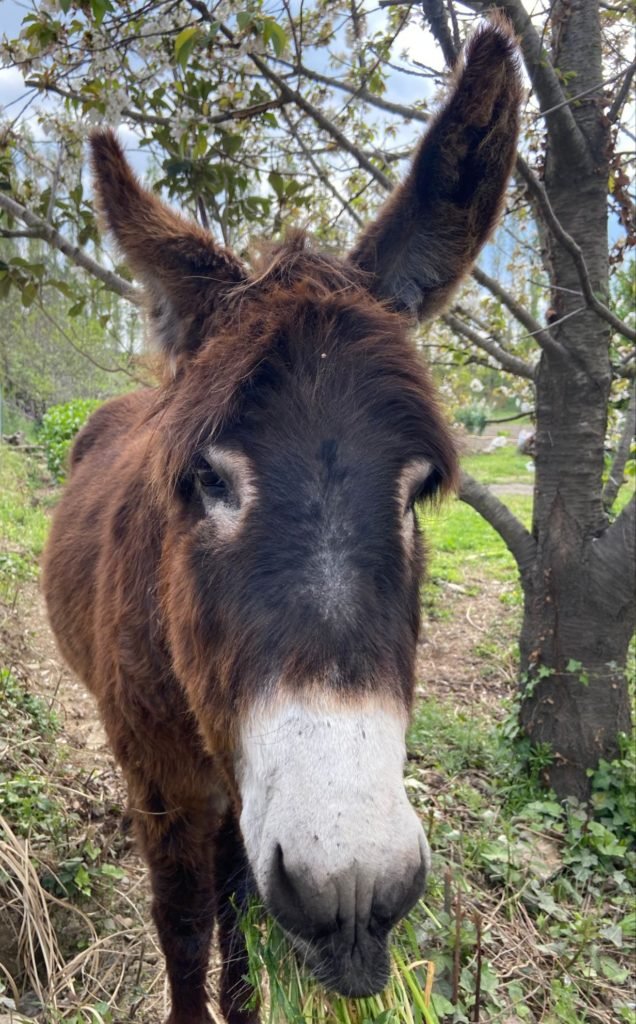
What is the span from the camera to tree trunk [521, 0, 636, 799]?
370cm

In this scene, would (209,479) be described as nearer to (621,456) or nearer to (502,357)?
(502,357)

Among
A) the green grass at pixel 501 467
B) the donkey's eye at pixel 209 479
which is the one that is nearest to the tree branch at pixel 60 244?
the donkey's eye at pixel 209 479

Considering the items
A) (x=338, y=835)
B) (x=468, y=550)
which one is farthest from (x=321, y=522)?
(x=468, y=550)

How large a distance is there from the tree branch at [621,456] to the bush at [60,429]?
11177mm

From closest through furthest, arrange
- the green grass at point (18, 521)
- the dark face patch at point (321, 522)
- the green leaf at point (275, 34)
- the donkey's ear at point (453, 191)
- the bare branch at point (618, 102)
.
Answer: the dark face patch at point (321, 522) < the donkey's ear at point (453, 191) < the green leaf at point (275, 34) < the bare branch at point (618, 102) < the green grass at point (18, 521)

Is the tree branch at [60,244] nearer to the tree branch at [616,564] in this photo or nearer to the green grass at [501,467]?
the tree branch at [616,564]

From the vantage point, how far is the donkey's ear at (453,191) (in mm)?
1973

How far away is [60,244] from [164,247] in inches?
52.0

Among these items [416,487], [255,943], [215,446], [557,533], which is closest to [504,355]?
[557,533]

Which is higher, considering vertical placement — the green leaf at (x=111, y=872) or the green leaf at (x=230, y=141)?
the green leaf at (x=230, y=141)

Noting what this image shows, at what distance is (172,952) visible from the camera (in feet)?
8.84

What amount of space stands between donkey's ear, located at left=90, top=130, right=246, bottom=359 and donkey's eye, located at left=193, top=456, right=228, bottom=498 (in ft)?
1.66

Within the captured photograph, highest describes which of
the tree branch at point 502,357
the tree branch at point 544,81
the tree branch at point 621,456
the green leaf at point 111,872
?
the tree branch at point 544,81

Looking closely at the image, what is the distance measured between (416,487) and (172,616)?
0.82 m
